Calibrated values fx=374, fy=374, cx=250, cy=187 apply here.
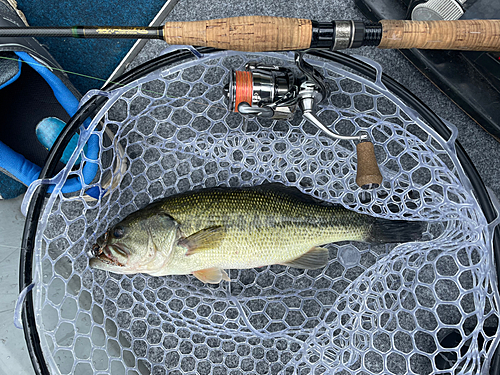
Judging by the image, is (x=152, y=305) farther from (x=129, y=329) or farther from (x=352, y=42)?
(x=352, y=42)

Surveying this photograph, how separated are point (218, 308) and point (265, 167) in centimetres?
67

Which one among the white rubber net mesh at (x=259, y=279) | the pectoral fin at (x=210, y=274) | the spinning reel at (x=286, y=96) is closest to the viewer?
the spinning reel at (x=286, y=96)

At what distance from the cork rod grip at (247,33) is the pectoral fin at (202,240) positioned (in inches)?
24.7

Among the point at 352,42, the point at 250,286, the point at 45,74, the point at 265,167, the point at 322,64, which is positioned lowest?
the point at 250,286

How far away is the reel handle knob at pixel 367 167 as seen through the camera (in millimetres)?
1279

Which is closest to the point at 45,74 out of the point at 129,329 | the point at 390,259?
the point at 129,329

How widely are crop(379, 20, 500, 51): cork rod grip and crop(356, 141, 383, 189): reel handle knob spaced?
343 millimetres

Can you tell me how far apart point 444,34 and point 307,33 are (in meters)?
0.43

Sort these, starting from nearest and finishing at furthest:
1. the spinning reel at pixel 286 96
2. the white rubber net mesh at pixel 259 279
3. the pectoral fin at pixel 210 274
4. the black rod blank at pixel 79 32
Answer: the black rod blank at pixel 79 32, the spinning reel at pixel 286 96, the pectoral fin at pixel 210 274, the white rubber net mesh at pixel 259 279

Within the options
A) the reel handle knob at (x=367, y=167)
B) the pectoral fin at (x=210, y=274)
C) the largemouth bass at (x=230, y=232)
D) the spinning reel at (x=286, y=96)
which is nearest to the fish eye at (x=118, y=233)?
the largemouth bass at (x=230, y=232)

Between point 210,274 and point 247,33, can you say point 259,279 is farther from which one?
point 247,33

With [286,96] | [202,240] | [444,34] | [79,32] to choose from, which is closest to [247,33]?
[286,96]

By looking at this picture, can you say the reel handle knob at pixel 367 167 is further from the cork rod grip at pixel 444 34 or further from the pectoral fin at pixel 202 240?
the pectoral fin at pixel 202 240

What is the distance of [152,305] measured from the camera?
1587 millimetres
